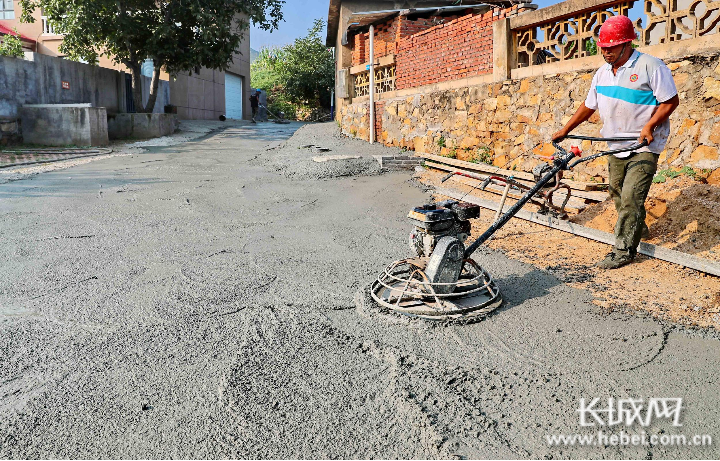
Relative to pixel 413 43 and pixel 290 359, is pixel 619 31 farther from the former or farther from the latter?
pixel 413 43

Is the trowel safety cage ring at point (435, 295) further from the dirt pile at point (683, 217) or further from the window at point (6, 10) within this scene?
the window at point (6, 10)

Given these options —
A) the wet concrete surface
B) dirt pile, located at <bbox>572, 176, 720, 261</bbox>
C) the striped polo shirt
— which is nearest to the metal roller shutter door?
the wet concrete surface

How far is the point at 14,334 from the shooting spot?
3.11 m

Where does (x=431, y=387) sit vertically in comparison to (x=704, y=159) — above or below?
below

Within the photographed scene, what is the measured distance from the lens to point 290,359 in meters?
2.81

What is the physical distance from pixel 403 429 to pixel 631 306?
209cm

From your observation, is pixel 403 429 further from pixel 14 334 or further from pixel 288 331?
pixel 14 334

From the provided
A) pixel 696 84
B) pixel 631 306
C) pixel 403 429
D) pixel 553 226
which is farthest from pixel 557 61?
pixel 403 429

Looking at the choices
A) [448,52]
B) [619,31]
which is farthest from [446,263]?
[448,52]

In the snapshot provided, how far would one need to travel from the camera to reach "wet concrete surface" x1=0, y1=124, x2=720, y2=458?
2174 mm

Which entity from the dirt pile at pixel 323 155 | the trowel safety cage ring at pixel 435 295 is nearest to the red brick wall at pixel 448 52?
the dirt pile at pixel 323 155

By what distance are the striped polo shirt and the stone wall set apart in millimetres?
2075

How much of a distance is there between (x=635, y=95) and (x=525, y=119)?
4.08 meters

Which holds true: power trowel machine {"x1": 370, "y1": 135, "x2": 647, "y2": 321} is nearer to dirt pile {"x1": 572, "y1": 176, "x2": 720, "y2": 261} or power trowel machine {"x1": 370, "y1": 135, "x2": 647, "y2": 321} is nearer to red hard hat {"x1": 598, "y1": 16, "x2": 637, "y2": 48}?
red hard hat {"x1": 598, "y1": 16, "x2": 637, "y2": 48}
